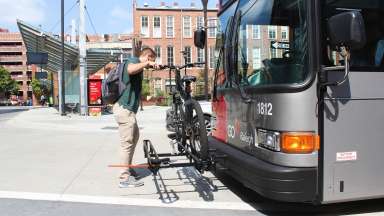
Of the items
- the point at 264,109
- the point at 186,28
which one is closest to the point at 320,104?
the point at 264,109

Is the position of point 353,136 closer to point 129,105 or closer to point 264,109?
point 264,109

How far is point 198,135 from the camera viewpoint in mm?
6035

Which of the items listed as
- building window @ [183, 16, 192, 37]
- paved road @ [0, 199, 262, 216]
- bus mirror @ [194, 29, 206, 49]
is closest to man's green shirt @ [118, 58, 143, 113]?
bus mirror @ [194, 29, 206, 49]

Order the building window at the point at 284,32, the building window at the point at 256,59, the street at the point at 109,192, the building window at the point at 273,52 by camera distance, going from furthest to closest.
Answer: the street at the point at 109,192, the building window at the point at 256,59, the building window at the point at 273,52, the building window at the point at 284,32

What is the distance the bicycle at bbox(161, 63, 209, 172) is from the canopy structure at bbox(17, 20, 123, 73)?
2226 centimetres

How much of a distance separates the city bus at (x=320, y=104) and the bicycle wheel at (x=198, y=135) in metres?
0.63

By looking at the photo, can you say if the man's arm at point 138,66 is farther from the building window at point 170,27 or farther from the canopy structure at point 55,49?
the building window at point 170,27

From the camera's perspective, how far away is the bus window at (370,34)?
4.83 metres

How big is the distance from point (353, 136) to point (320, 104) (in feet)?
1.59

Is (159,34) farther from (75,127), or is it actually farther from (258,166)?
(258,166)

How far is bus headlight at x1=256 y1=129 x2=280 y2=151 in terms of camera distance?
4.79 m

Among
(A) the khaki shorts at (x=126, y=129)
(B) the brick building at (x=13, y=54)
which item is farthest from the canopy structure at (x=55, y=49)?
(B) the brick building at (x=13, y=54)

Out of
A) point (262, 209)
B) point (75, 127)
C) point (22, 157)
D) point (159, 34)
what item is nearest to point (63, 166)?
point (22, 157)

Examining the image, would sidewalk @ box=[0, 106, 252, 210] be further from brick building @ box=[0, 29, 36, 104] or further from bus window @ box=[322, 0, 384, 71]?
brick building @ box=[0, 29, 36, 104]
